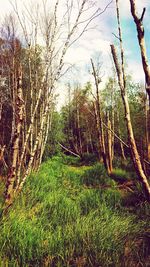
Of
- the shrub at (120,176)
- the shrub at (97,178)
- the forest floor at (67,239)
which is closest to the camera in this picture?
the forest floor at (67,239)

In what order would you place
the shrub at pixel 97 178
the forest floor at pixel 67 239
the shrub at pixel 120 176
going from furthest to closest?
the shrub at pixel 120 176
the shrub at pixel 97 178
the forest floor at pixel 67 239

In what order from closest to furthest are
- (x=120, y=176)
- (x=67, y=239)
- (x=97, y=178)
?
(x=67, y=239) → (x=97, y=178) → (x=120, y=176)

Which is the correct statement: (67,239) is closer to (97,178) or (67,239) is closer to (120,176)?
(97,178)

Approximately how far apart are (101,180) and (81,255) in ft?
21.0

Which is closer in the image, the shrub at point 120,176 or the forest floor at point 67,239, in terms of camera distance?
the forest floor at point 67,239

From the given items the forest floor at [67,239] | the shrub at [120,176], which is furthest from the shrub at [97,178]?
the forest floor at [67,239]

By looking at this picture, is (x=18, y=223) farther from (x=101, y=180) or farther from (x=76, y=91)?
(x=76, y=91)

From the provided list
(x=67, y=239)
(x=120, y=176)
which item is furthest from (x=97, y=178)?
(x=67, y=239)

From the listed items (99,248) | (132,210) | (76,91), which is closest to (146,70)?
(99,248)

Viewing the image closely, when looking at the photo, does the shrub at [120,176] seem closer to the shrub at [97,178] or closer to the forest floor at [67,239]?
the shrub at [97,178]

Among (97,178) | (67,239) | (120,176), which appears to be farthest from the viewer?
(120,176)

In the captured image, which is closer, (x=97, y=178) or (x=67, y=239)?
(x=67, y=239)

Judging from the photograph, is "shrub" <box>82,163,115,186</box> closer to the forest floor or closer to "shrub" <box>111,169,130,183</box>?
"shrub" <box>111,169,130,183</box>

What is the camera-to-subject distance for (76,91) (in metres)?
33.4
